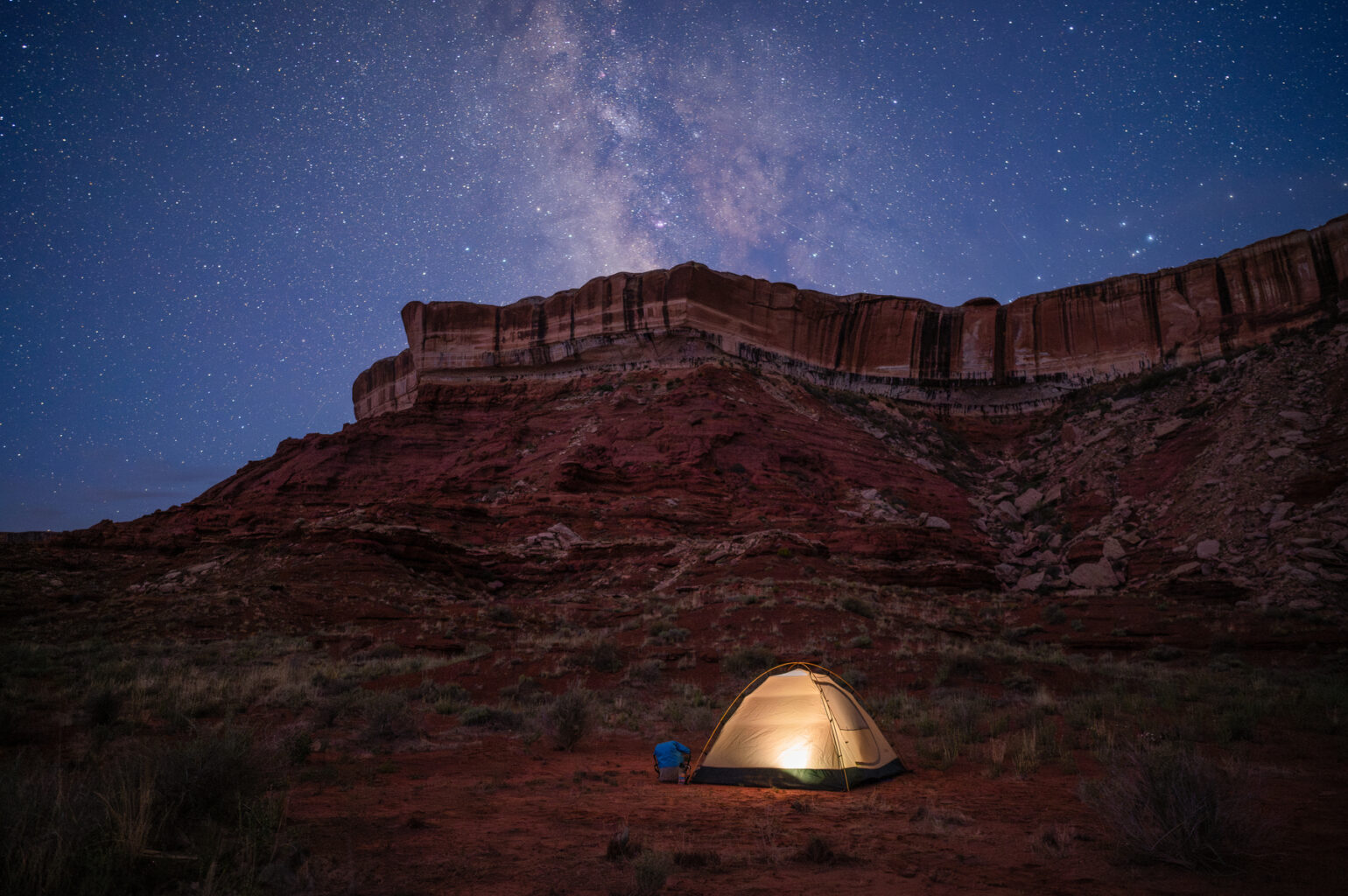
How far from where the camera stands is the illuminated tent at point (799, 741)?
25.1 ft

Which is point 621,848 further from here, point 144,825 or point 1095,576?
point 1095,576

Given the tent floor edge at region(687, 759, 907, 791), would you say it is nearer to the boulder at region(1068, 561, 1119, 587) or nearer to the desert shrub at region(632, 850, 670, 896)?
the desert shrub at region(632, 850, 670, 896)

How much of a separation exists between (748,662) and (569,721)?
5816 mm

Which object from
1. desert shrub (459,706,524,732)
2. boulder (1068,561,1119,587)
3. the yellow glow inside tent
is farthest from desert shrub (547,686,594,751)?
boulder (1068,561,1119,587)

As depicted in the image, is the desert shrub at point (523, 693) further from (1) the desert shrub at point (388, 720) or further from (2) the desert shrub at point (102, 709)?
(2) the desert shrub at point (102, 709)

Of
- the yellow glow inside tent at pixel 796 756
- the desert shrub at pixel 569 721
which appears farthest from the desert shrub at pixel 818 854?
the desert shrub at pixel 569 721

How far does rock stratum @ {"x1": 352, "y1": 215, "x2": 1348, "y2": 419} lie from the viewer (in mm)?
41844

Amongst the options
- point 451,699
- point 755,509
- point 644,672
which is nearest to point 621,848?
point 451,699

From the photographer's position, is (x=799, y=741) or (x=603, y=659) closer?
(x=799, y=741)

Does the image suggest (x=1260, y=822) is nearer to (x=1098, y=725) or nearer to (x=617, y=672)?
(x=1098, y=725)

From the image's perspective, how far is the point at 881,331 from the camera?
168 ft

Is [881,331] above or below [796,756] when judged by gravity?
above

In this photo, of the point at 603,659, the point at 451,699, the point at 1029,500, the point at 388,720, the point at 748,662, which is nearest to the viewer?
the point at 388,720

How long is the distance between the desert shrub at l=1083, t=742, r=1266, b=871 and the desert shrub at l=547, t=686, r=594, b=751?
6.34 metres
